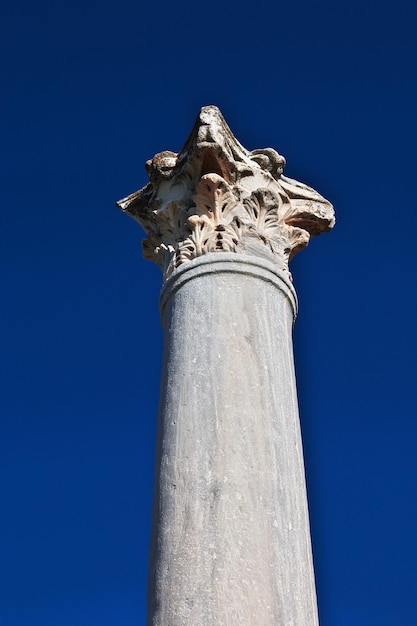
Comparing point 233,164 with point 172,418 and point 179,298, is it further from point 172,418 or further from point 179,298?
point 172,418

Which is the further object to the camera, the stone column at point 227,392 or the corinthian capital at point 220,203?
the corinthian capital at point 220,203

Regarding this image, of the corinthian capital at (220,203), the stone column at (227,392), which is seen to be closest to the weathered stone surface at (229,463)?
the stone column at (227,392)

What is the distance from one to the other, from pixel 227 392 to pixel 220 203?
262 centimetres

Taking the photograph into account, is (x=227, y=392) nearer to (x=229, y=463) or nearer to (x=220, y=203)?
(x=229, y=463)

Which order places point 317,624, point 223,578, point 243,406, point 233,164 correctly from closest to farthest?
point 223,578
point 317,624
point 243,406
point 233,164

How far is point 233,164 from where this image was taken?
29.6ft

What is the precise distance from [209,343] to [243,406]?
724mm

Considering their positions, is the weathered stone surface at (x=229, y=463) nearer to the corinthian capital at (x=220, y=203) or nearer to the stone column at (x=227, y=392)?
the stone column at (x=227, y=392)

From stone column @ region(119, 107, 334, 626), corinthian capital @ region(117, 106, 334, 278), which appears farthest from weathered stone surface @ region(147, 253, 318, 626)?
corinthian capital @ region(117, 106, 334, 278)

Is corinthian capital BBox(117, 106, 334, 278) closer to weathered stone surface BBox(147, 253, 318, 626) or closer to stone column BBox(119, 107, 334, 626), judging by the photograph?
stone column BBox(119, 107, 334, 626)

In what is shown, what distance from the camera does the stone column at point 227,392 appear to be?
19.6 ft

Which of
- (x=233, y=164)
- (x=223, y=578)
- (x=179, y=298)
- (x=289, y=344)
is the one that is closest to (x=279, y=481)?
(x=223, y=578)

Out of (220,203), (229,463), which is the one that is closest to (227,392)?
(229,463)

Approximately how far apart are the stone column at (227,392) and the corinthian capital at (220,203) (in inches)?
0.6
